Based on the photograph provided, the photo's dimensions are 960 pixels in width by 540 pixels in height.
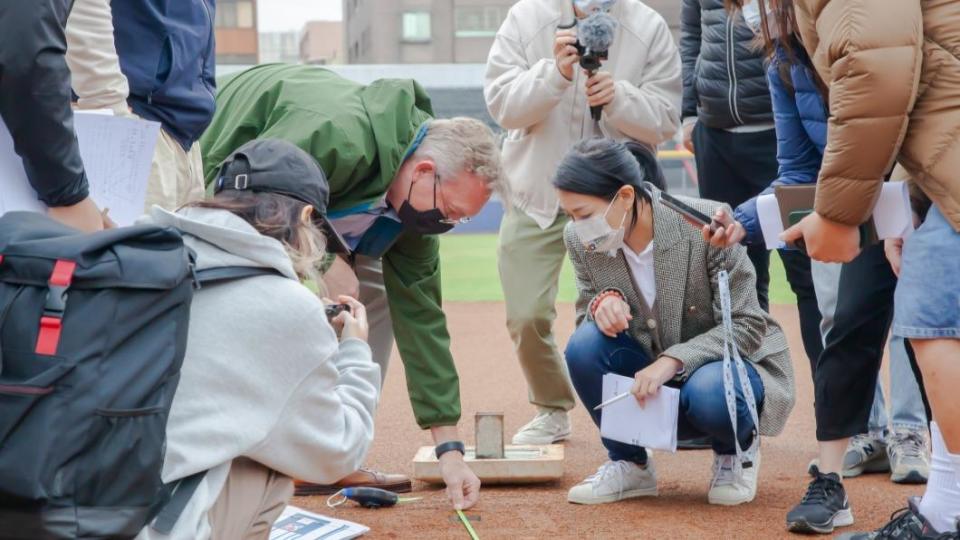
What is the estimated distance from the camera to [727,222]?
3.80 meters

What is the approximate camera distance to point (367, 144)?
3715mm

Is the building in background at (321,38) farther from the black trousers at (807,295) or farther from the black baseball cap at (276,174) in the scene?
the black baseball cap at (276,174)

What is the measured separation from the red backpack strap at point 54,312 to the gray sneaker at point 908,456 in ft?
10.4

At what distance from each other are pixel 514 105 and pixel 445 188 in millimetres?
1615

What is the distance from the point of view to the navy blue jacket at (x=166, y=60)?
135 inches

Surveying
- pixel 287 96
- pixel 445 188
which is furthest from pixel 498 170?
pixel 287 96

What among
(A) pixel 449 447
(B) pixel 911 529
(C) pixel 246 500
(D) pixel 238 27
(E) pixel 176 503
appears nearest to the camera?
(E) pixel 176 503

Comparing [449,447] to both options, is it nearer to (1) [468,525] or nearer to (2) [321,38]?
(1) [468,525]

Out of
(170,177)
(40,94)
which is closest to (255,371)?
(40,94)

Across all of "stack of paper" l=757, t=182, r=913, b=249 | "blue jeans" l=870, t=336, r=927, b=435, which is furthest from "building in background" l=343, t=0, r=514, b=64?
"stack of paper" l=757, t=182, r=913, b=249

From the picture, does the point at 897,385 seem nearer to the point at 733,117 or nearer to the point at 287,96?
the point at 733,117

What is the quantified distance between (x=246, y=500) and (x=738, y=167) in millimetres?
3134

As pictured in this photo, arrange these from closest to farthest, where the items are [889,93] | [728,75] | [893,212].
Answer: [889,93] < [893,212] < [728,75]

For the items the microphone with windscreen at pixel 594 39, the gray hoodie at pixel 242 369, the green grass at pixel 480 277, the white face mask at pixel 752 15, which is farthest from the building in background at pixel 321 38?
the gray hoodie at pixel 242 369
